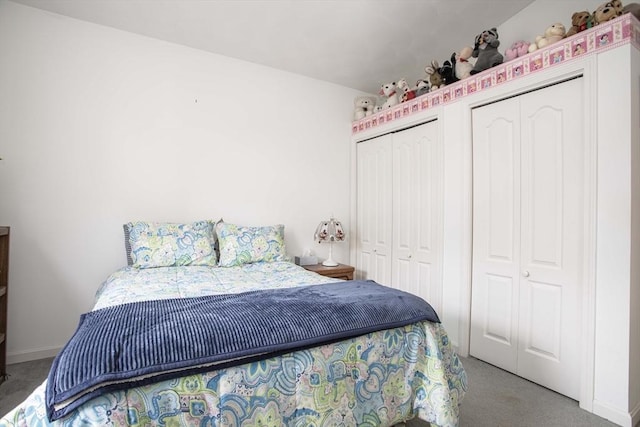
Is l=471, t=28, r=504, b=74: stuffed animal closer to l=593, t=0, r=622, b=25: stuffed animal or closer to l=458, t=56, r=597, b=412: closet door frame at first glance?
l=458, t=56, r=597, b=412: closet door frame

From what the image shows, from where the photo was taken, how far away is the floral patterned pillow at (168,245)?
2.30 meters

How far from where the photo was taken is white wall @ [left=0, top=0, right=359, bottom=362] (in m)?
2.27

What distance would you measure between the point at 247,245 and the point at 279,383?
1611 mm

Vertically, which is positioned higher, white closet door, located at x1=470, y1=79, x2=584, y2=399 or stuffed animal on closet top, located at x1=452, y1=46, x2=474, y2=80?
stuffed animal on closet top, located at x1=452, y1=46, x2=474, y2=80

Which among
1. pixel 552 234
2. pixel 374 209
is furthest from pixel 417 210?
pixel 552 234

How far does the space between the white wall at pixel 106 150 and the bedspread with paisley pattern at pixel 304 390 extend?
1.03m

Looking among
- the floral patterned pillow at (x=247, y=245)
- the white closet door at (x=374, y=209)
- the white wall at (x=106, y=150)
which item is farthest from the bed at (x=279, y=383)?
the white closet door at (x=374, y=209)

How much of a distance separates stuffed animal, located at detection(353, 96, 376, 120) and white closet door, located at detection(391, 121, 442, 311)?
0.60 metres

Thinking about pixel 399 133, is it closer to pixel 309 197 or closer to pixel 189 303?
pixel 309 197

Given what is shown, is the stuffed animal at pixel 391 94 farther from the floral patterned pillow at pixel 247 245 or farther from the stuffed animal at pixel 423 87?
the floral patterned pillow at pixel 247 245

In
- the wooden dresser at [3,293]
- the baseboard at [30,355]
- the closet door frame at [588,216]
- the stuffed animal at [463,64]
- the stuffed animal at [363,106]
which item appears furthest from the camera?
the stuffed animal at [363,106]

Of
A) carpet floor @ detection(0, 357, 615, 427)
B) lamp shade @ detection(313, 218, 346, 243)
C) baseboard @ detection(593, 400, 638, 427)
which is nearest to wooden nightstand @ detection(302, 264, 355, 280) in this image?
lamp shade @ detection(313, 218, 346, 243)

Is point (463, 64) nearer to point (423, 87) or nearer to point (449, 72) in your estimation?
point (449, 72)

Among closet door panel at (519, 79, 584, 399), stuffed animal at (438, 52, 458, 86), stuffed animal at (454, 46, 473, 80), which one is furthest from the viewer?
stuffed animal at (438, 52, 458, 86)
